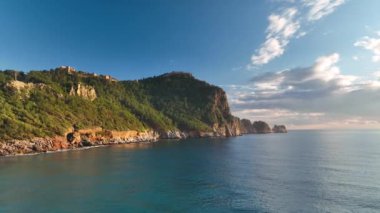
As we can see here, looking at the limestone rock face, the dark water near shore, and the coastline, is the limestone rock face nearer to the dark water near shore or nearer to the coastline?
the coastline

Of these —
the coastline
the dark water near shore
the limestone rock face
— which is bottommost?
the dark water near shore

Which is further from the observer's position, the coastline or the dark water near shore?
the coastline

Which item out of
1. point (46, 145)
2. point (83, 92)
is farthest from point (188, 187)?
point (83, 92)

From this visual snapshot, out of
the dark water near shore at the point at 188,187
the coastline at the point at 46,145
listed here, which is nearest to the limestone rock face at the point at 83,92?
the coastline at the point at 46,145

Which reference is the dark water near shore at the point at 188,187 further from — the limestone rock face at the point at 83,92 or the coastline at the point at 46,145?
the limestone rock face at the point at 83,92

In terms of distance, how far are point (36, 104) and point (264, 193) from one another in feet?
398

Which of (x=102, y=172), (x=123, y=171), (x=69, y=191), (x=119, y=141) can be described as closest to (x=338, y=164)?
(x=123, y=171)

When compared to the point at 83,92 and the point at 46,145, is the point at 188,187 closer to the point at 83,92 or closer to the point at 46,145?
the point at 46,145

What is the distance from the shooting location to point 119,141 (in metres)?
160

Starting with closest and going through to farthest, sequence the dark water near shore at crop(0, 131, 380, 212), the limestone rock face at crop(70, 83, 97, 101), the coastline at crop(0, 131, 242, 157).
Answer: the dark water near shore at crop(0, 131, 380, 212), the coastline at crop(0, 131, 242, 157), the limestone rock face at crop(70, 83, 97, 101)

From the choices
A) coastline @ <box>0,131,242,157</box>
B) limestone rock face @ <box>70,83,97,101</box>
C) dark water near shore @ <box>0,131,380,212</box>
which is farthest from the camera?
limestone rock face @ <box>70,83,97,101</box>

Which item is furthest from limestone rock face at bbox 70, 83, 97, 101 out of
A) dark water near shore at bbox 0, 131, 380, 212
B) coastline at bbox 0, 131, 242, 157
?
dark water near shore at bbox 0, 131, 380, 212

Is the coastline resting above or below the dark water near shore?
above

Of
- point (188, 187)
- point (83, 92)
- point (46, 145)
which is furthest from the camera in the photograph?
point (83, 92)
